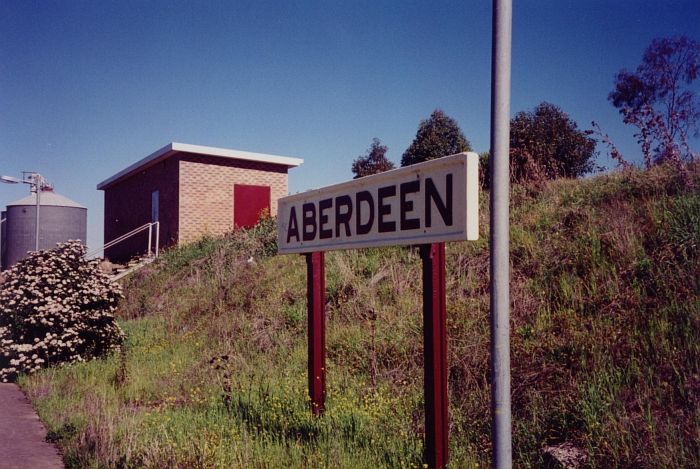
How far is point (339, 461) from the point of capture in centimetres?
350

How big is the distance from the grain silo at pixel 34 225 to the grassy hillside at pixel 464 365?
56.7ft

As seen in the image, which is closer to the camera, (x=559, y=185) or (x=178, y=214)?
(x=559, y=185)

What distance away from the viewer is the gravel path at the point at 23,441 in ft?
13.6

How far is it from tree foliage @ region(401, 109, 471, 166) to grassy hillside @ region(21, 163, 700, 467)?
2633 cm

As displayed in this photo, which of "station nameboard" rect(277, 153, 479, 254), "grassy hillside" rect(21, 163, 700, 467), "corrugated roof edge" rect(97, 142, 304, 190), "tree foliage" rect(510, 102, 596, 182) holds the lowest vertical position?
"grassy hillside" rect(21, 163, 700, 467)

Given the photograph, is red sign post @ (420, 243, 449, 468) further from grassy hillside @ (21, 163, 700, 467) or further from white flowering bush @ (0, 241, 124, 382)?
white flowering bush @ (0, 241, 124, 382)

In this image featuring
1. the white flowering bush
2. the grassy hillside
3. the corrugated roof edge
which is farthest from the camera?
the corrugated roof edge

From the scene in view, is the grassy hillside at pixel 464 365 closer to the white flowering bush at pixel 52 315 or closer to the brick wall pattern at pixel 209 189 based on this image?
the white flowering bush at pixel 52 315

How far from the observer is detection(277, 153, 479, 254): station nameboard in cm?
300

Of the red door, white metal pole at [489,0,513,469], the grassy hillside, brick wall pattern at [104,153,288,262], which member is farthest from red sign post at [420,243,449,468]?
the red door

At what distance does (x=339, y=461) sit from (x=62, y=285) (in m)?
7.42

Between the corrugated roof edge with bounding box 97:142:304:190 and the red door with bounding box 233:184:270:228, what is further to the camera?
the red door with bounding box 233:184:270:228

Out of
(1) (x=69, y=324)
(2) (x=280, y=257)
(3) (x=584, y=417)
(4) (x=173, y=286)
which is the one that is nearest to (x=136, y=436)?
(3) (x=584, y=417)

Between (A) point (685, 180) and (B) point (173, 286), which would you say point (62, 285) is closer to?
(B) point (173, 286)
